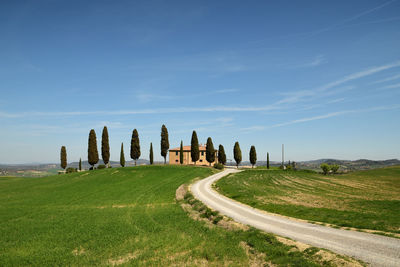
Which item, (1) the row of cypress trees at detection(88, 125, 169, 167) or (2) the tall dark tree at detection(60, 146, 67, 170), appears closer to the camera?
(1) the row of cypress trees at detection(88, 125, 169, 167)

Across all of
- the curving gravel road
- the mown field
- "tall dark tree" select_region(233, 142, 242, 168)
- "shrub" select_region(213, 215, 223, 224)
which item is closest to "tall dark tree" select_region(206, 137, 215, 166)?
"tall dark tree" select_region(233, 142, 242, 168)

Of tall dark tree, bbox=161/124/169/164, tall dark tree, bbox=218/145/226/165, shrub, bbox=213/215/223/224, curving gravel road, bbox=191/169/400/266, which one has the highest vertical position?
tall dark tree, bbox=161/124/169/164

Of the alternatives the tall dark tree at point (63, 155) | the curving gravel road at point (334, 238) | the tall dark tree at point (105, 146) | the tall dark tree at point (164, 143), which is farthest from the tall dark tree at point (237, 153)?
the curving gravel road at point (334, 238)

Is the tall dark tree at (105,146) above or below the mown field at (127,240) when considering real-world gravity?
above

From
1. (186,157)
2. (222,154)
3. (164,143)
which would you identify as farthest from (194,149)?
(186,157)

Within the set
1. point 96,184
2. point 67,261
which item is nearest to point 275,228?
point 67,261

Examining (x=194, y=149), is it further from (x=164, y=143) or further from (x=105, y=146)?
(x=105, y=146)

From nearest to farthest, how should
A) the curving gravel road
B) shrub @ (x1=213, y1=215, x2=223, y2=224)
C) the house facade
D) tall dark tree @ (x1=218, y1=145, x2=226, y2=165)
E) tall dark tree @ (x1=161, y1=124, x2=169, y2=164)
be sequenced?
the curving gravel road < shrub @ (x1=213, y1=215, x2=223, y2=224) < tall dark tree @ (x1=161, y1=124, x2=169, y2=164) < tall dark tree @ (x1=218, y1=145, x2=226, y2=165) < the house facade

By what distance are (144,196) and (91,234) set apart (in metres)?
17.7

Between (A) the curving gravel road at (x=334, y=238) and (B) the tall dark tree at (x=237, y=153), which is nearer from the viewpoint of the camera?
(A) the curving gravel road at (x=334, y=238)

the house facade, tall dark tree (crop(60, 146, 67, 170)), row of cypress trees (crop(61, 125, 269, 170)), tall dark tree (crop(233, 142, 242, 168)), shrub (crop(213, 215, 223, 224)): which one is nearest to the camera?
shrub (crop(213, 215, 223, 224))

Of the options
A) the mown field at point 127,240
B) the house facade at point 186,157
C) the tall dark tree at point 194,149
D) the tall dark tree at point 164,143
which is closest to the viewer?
the mown field at point 127,240

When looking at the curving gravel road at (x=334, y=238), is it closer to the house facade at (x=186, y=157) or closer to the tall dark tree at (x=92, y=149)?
the tall dark tree at (x=92, y=149)

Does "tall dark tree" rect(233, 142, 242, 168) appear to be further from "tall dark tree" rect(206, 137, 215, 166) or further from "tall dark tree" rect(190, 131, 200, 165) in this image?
"tall dark tree" rect(190, 131, 200, 165)
